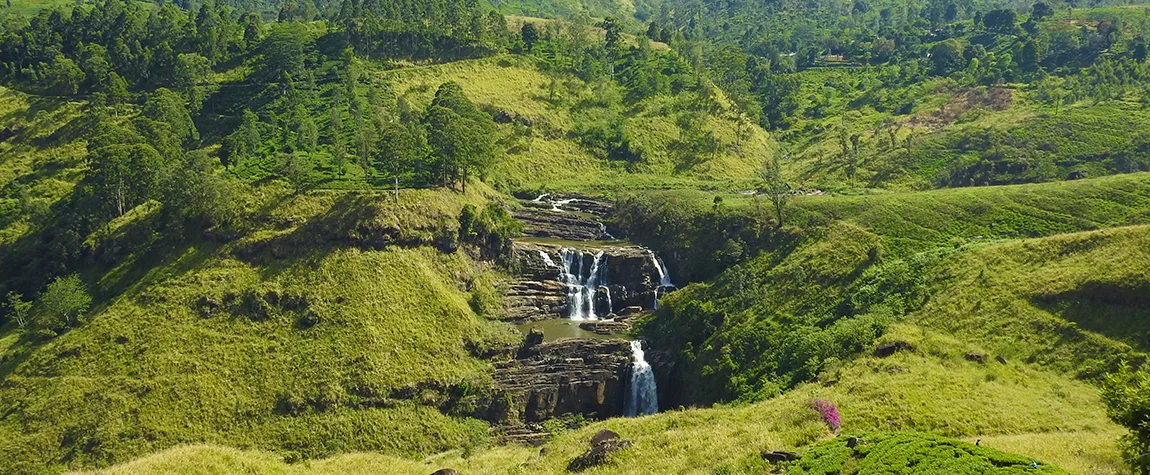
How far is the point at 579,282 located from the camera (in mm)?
94125

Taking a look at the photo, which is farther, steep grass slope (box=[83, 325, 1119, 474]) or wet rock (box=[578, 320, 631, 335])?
wet rock (box=[578, 320, 631, 335])

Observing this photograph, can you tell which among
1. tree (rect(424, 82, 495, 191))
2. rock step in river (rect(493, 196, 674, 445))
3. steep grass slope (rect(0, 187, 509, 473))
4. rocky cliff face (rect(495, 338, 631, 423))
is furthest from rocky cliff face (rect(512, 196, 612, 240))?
rocky cliff face (rect(495, 338, 631, 423))

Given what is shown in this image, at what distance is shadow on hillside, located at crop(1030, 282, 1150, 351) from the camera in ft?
198

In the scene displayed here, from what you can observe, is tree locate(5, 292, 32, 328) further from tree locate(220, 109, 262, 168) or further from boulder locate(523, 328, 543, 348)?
boulder locate(523, 328, 543, 348)

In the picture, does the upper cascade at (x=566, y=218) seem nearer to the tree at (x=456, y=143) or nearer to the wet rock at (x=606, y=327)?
the tree at (x=456, y=143)

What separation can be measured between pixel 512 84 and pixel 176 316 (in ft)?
290

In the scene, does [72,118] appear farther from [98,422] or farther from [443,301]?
A: [443,301]

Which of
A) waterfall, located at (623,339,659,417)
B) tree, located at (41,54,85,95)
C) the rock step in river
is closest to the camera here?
the rock step in river

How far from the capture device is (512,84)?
5856 inches

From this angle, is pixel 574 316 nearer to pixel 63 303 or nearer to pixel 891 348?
pixel 891 348

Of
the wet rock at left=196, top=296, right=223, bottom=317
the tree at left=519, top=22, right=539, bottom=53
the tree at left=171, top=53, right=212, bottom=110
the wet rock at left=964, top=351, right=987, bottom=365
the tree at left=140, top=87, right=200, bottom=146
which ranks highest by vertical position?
the tree at left=519, top=22, right=539, bottom=53

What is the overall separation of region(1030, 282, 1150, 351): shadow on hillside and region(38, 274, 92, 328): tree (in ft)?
342

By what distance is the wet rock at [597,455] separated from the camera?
49156 millimetres

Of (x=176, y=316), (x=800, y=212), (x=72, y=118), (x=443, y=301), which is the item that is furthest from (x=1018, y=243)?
(x=72, y=118)
